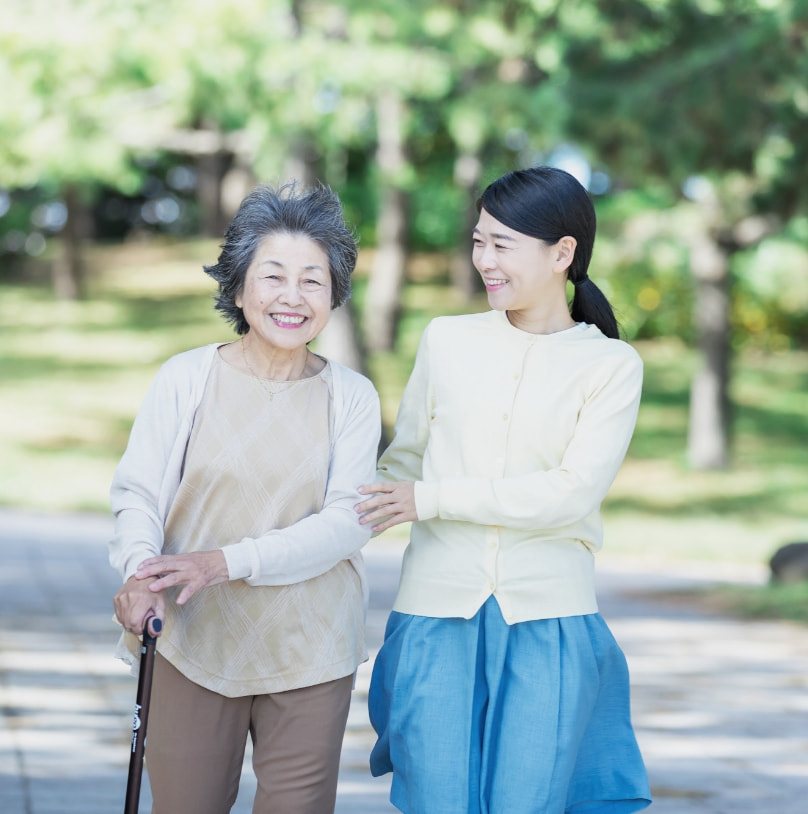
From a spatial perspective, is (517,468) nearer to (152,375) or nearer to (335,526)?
(335,526)

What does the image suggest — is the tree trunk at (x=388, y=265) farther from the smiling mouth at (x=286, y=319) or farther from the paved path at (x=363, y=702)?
the smiling mouth at (x=286, y=319)

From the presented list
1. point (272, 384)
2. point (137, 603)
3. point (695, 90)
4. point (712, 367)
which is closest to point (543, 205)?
point (272, 384)

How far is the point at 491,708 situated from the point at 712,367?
13742mm

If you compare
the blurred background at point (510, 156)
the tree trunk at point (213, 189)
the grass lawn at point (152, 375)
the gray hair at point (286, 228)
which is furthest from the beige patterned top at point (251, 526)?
the tree trunk at point (213, 189)

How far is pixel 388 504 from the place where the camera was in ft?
8.95

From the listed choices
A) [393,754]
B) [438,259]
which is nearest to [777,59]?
[393,754]

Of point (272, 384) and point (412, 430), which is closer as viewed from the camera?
point (272, 384)

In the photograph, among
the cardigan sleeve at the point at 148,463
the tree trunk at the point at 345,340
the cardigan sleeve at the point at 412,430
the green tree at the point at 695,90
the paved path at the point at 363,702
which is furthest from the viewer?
the tree trunk at the point at 345,340

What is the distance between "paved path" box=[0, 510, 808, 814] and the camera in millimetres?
4410

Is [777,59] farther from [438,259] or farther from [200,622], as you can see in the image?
[438,259]

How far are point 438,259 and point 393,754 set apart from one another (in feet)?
82.5

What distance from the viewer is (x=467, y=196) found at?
2514cm

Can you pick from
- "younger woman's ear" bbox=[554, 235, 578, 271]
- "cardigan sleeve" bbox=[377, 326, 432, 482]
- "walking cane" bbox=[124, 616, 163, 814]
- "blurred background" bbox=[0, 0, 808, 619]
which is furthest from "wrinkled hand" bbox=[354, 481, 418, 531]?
"blurred background" bbox=[0, 0, 808, 619]

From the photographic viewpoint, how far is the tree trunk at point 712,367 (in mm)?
15969
